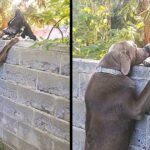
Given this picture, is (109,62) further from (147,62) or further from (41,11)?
(41,11)

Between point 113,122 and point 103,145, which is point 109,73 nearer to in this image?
point 113,122

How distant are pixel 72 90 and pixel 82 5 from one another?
0.52 m

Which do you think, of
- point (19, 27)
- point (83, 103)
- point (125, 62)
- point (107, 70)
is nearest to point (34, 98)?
point (19, 27)

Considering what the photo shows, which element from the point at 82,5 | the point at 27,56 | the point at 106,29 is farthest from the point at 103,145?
the point at 27,56

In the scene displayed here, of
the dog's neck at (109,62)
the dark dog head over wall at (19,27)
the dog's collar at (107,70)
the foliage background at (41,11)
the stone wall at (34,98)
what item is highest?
the foliage background at (41,11)

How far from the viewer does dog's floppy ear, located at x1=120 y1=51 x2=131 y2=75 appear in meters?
1.90

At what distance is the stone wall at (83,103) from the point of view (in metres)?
1.86

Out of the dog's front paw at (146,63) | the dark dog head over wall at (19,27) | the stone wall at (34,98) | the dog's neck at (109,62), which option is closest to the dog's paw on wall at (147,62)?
the dog's front paw at (146,63)

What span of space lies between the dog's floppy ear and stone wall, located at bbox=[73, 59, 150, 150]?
3 cm

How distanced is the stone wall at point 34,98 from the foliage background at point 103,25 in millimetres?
361

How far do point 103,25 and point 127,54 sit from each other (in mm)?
221

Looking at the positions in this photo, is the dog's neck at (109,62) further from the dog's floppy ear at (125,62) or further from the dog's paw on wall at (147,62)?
the dog's paw on wall at (147,62)

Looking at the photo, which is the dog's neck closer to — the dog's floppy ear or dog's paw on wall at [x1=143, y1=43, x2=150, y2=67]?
the dog's floppy ear

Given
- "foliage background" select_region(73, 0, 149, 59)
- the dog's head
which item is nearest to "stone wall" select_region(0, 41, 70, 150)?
"foliage background" select_region(73, 0, 149, 59)
